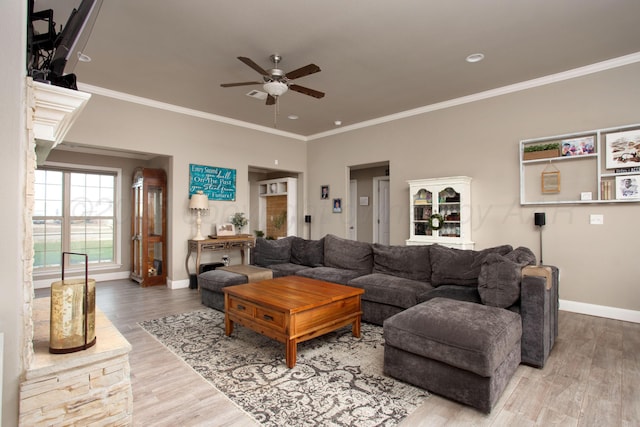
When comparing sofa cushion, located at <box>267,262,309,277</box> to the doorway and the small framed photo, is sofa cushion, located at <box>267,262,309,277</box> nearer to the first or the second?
the small framed photo

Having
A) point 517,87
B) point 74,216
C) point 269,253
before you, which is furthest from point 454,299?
point 74,216

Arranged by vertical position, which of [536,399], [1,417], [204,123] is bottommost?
[536,399]

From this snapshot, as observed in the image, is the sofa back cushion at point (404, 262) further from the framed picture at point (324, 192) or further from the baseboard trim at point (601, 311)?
the framed picture at point (324, 192)

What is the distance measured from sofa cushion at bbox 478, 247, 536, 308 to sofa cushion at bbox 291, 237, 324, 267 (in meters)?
2.62

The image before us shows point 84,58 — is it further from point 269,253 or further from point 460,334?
point 460,334

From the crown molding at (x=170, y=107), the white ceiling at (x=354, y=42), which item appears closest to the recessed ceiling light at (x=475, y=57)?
the white ceiling at (x=354, y=42)

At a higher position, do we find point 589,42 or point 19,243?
point 589,42

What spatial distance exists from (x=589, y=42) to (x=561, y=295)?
9.51 feet

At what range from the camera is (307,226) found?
285 inches

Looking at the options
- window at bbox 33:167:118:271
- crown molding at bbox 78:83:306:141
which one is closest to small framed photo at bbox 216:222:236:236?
crown molding at bbox 78:83:306:141

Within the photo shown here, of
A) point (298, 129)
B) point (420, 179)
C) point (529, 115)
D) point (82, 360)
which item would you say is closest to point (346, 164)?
point (298, 129)

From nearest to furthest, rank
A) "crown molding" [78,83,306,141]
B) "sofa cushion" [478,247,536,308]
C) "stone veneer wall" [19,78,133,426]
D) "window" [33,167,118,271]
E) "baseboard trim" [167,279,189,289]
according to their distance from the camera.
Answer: "stone veneer wall" [19,78,133,426]
"sofa cushion" [478,247,536,308]
"crown molding" [78,83,306,141]
"baseboard trim" [167,279,189,289]
"window" [33,167,118,271]

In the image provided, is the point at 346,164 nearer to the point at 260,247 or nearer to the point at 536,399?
the point at 260,247

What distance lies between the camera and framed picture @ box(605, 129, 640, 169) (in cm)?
362
